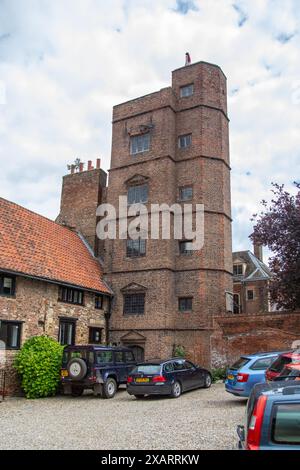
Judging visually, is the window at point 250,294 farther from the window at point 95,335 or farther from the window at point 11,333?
the window at point 11,333

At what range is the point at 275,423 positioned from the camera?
5141mm

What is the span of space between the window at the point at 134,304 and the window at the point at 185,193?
21.6 feet

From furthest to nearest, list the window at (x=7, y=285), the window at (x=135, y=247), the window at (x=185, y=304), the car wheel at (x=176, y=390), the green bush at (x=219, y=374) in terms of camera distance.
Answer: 1. the window at (x=135, y=247)
2. the window at (x=185, y=304)
3. the green bush at (x=219, y=374)
4. the window at (x=7, y=285)
5. the car wheel at (x=176, y=390)

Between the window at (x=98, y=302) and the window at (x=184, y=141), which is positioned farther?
the window at (x=184, y=141)

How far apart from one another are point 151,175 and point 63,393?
14.7 meters

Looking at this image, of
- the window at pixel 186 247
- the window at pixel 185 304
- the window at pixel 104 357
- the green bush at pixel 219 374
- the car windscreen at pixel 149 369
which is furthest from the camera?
the window at pixel 186 247

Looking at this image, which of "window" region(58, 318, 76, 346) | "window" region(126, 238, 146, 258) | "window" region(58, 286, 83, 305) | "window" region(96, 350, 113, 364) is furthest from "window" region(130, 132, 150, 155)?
"window" region(96, 350, 113, 364)

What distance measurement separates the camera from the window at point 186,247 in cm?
2645

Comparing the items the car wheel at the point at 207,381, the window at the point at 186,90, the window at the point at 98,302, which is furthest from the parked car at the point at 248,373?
the window at the point at 186,90

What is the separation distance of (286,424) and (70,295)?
19.3 meters

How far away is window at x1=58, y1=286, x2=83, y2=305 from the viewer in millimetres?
22692

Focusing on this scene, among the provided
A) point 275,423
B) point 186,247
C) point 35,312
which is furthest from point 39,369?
point 275,423

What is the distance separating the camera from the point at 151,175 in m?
28.1

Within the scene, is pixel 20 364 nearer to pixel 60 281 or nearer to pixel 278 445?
pixel 60 281
